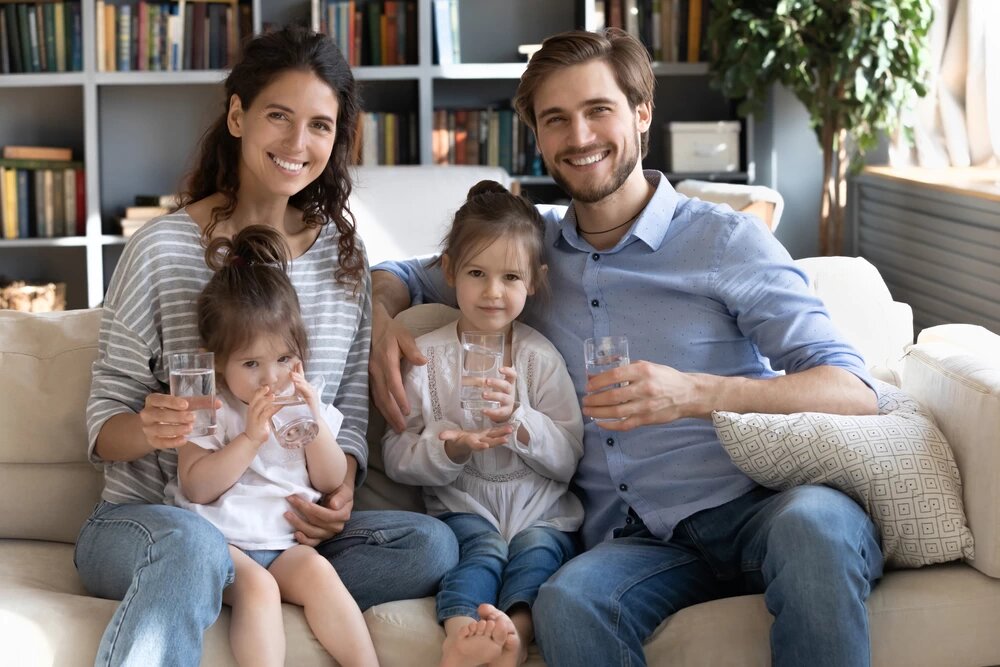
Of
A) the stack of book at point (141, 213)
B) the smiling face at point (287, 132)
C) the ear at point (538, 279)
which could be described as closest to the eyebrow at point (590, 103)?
the ear at point (538, 279)

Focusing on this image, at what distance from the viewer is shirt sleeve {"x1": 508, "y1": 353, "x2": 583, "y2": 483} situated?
1956 millimetres

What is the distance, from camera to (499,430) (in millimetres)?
1847

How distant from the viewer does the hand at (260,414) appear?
5.69 ft

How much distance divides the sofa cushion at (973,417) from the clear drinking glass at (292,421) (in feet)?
3.29

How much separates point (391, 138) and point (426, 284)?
2.75 meters

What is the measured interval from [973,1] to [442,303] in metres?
2.87

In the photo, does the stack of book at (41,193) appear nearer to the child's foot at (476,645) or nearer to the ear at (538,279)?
the ear at (538,279)

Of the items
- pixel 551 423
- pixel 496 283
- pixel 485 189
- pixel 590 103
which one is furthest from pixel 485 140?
pixel 551 423

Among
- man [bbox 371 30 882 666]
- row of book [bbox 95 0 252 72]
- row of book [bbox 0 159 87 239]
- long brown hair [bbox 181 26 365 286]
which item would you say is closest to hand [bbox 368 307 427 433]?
man [bbox 371 30 882 666]

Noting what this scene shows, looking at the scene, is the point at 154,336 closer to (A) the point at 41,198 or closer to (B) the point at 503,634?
(B) the point at 503,634

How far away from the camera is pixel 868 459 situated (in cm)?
177

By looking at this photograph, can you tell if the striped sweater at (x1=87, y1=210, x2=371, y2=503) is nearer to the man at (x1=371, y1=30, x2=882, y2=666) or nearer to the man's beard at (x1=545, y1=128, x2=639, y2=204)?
the man at (x1=371, y1=30, x2=882, y2=666)

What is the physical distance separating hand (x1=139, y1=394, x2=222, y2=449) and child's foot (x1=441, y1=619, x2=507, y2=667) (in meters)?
0.48

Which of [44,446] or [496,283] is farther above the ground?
→ [496,283]
